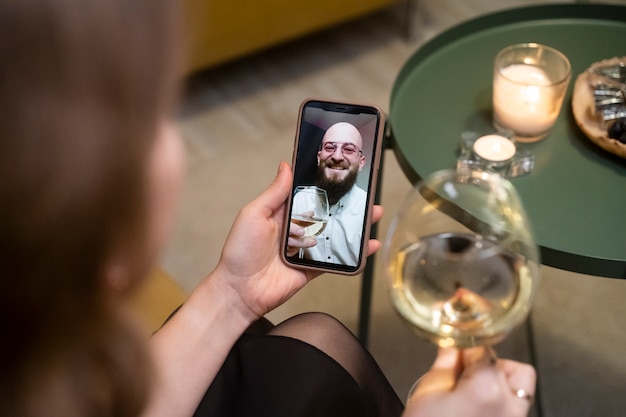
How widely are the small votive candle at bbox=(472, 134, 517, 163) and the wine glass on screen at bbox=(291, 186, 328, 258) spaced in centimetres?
26

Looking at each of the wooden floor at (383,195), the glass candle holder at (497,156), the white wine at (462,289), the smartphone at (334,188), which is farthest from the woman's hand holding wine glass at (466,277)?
the wooden floor at (383,195)

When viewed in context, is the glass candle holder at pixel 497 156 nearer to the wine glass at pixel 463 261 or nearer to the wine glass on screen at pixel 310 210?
the wine glass on screen at pixel 310 210

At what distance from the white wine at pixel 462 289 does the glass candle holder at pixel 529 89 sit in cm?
48

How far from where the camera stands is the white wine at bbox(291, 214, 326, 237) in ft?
2.99

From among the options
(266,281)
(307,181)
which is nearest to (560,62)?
(307,181)

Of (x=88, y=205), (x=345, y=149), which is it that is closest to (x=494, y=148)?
(x=345, y=149)

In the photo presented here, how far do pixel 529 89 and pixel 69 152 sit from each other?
0.81 meters

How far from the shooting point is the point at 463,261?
600 millimetres

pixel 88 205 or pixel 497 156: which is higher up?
pixel 88 205

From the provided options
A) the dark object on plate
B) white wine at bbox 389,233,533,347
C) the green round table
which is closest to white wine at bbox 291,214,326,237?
the green round table

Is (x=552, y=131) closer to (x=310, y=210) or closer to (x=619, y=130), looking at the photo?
(x=619, y=130)

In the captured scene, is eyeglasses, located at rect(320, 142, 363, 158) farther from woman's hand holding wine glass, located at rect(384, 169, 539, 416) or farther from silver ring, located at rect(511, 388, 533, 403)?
silver ring, located at rect(511, 388, 533, 403)

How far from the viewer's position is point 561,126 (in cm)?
108

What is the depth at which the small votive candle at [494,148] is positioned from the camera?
3.28 feet
